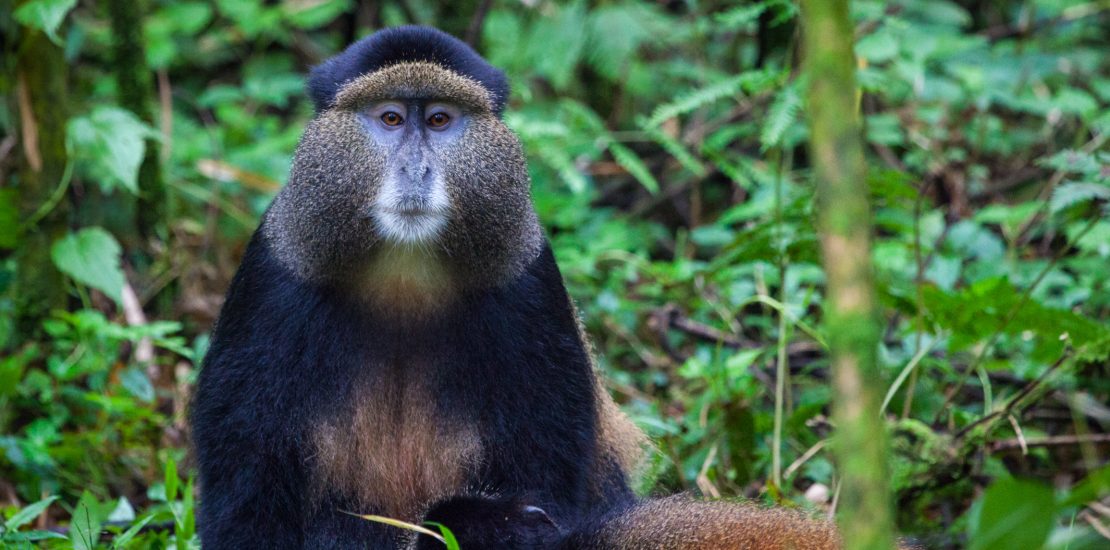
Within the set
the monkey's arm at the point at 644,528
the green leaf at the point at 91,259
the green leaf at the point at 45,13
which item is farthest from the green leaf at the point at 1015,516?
the green leaf at the point at 91,259

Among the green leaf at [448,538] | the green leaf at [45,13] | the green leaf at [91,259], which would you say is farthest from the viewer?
the green leaf at [91,259]

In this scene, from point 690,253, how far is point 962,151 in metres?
1.61

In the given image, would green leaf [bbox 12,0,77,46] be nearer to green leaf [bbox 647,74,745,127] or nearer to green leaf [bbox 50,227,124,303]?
green leaf [bbox 50,227,124,303]

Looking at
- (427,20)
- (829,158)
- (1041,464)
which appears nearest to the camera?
(829,158)

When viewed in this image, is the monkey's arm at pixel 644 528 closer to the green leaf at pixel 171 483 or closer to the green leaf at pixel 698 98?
the green leaf at pixel 171 483

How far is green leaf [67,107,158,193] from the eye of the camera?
4492 mm

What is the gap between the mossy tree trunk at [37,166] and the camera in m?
4.70

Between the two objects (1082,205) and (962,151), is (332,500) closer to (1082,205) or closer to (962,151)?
(1082,205)

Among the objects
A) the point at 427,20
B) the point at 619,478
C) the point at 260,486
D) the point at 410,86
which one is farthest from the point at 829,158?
the point at 427,20

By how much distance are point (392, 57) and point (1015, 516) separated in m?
2.31

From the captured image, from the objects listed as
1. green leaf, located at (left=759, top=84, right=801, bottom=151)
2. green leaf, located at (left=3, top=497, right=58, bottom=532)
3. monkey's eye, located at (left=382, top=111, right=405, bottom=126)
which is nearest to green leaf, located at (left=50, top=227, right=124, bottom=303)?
green leaf, located at (left=3, top=497, right=58, bottom=532)

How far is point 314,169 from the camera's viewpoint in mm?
3219

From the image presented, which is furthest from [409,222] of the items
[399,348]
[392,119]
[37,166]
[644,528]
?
[37,166]

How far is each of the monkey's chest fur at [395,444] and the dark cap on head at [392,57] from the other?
31.2 inches
